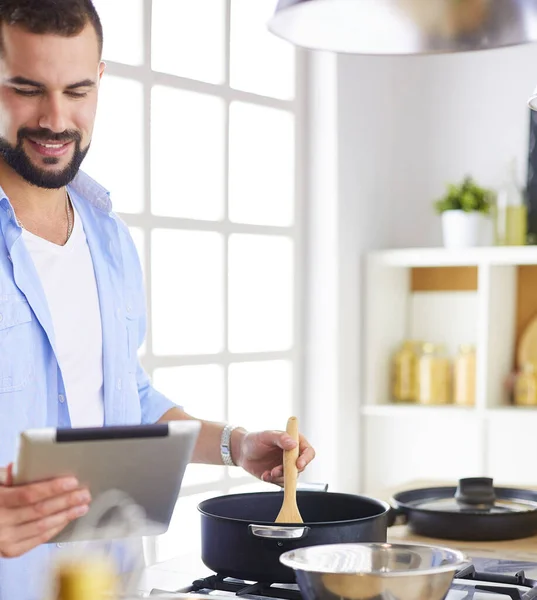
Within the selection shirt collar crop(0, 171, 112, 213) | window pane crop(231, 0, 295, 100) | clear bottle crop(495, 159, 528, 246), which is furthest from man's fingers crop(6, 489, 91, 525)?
clear bottle crop(495, 159, 528, 246)

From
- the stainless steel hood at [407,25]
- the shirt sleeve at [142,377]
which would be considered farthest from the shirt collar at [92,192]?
the stainless steel hood at [407,25]

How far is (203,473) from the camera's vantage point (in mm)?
3824

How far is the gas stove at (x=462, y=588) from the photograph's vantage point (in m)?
1.51

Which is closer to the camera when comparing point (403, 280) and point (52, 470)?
point (52, 470)

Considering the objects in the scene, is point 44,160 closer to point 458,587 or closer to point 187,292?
point 458,587

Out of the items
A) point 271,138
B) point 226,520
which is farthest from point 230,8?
point 226,520

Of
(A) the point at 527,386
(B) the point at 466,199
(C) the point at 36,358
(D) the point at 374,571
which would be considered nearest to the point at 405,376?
(A) the point at 527,386

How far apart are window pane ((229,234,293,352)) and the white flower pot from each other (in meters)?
0.67

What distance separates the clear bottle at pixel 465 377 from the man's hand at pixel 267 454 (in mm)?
2200

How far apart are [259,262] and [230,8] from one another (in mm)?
986

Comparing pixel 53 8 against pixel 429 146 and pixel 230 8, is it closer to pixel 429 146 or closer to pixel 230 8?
pixel 230 8

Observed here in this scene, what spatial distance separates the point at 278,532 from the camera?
150cm

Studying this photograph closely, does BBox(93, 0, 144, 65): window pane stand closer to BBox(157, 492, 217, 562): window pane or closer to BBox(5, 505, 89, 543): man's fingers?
BBox(157, 492, 217, 562): window pane

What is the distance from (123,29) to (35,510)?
92.6 inches
